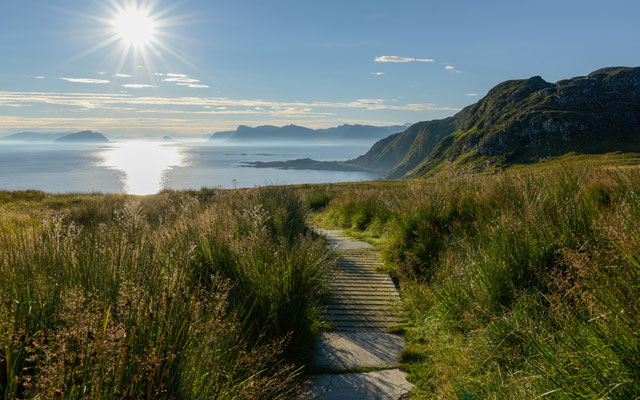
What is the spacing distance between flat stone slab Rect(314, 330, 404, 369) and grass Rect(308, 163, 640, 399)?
192mm

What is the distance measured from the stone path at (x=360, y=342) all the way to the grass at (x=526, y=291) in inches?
8.4

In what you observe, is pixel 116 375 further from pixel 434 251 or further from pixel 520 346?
pixel 434 251

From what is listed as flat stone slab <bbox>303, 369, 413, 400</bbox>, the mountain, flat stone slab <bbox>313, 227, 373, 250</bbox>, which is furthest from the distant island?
flat stone slab <bbox>303, 369, 413, 400</bbox>

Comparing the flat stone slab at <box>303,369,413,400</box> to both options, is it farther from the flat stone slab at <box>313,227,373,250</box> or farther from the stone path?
the flat stone slab at <box>313,227,373,250</box>

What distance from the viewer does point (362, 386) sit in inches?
117

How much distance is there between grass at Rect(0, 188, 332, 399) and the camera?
1.64m

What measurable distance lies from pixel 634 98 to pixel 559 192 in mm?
194300

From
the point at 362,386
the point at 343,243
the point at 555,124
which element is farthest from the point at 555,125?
the point at 362,386

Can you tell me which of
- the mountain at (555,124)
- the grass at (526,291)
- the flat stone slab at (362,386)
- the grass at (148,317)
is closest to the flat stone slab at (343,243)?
the grass at (526,291)

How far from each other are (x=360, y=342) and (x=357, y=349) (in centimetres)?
15

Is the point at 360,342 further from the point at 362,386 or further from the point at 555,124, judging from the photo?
the point at 555,124

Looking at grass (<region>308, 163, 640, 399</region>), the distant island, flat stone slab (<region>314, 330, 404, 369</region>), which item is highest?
the distant island

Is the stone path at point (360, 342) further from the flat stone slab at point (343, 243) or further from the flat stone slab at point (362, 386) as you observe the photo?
the flat stone slab at point (343, 243)

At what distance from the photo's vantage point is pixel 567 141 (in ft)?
421
